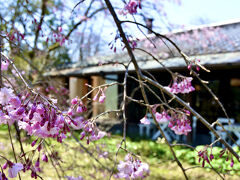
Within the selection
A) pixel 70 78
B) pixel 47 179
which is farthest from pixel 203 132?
pixel 70 78

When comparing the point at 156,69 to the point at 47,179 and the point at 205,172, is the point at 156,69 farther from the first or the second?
the point at 47,179

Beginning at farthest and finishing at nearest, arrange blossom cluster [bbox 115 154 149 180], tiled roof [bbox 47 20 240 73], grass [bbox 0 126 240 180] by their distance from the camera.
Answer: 1. tiled roof [bbox 47 20 240 73]
2. grass [bbox 0 126 240 180]
3. blossom cluster [bbox 115 154 149 180]

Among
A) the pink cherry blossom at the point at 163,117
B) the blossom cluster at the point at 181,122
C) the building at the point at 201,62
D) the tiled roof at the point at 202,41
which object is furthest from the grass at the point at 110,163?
the tiled roof at the point at 202,41

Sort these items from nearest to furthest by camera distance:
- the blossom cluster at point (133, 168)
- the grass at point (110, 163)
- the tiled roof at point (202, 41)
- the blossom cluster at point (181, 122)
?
the blossom cluster at point (133, 168) → the blossom cluster at point (181, 122) → the grass at point (110, 163) → the tiled roof at point (202, 41)

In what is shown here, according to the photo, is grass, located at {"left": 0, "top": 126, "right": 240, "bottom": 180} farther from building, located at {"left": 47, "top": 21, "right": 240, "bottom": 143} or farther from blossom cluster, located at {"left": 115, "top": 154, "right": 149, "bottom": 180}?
blossom cluster, located at {"left": 115, "top": 154, "right": 149, "bottom": 180}

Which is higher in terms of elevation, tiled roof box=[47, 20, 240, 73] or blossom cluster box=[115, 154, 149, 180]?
tiled roof box=[47, 20, 240, 73]

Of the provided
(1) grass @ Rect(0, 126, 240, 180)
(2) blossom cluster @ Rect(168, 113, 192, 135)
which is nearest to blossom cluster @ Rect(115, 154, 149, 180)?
(2) blossom cluster @ Rect(168, 113, 192, 135)

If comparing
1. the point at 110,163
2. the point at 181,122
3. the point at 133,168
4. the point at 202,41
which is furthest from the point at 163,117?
the point at 202,41

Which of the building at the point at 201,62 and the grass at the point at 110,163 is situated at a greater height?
the building at the point at 201,62

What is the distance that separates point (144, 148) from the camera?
440 centimetres

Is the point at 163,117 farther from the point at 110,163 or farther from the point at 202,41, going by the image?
the point at 202,41

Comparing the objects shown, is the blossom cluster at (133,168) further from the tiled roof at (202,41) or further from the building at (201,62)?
the tiled roof at (202,41)

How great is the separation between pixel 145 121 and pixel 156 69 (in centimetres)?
314

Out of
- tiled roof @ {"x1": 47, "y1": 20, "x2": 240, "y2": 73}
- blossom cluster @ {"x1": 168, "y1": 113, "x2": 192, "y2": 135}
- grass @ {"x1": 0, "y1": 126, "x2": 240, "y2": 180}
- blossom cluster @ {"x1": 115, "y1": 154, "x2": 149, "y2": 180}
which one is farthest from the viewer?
tiled roof @ {"x1": 47, "y1": 20, "x2": 240, "y2": 73}
